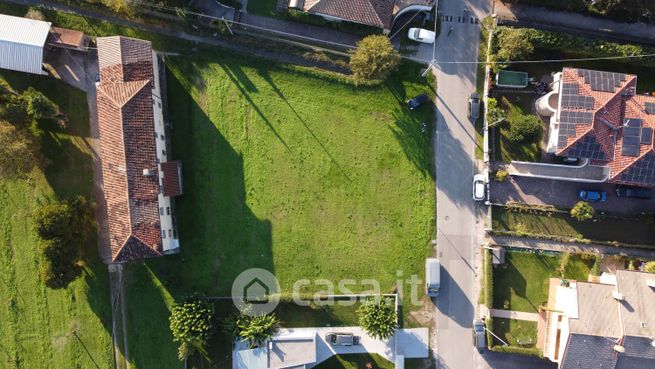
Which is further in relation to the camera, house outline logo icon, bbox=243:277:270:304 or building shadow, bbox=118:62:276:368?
building shadow, bbox=118:62:276:368

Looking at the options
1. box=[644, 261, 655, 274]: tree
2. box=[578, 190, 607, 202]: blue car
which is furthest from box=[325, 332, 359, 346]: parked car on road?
box=[644, 261, 655, 274]: tree

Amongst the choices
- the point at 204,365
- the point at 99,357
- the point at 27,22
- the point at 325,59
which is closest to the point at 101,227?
the point at 99,357

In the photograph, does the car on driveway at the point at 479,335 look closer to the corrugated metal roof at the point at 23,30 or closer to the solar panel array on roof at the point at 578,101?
the solar panel array on roof at the point at 578,101

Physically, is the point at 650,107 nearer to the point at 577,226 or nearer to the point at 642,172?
the point at 642,172

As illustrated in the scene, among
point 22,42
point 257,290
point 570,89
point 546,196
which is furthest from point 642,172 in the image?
point 22,42

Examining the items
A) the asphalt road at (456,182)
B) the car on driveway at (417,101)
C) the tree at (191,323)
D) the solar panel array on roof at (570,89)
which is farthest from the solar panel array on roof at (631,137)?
the tree at (191,323)

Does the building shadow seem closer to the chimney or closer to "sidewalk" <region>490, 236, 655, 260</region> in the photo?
"sidewalk" <region>490, 236, 655, 260</region>
